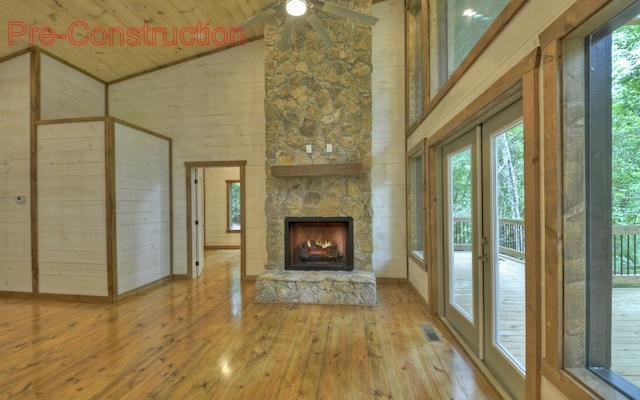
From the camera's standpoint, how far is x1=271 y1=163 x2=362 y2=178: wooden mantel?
3900 millimetres

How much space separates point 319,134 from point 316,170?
0.59 metres

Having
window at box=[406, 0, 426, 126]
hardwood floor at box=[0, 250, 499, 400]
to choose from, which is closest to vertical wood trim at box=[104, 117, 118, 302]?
hardwood floor at box=[0, 250, 499, 400]

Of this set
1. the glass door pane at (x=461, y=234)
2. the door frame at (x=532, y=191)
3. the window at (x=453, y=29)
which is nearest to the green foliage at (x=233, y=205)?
the window at (x=453, y=29)

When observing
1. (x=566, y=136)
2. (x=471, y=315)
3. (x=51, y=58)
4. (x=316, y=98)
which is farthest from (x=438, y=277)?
(x=51, y=58)

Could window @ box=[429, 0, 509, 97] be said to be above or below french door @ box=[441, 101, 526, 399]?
above

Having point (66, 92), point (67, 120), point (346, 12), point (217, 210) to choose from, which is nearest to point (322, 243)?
point (346, 12)

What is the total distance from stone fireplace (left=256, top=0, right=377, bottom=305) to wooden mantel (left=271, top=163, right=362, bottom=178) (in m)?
0.02

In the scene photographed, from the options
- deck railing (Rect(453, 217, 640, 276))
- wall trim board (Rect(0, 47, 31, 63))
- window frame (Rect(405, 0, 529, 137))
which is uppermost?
wall trim board (Rect(0, 47, 31, 63))

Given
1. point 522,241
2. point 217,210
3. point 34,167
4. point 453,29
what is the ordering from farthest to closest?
point 217,210 → point 34,167 → point 453,29 → point 522,241

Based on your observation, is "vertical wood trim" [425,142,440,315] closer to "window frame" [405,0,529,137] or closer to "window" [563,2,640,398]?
"window frame" [405,0,529,137]

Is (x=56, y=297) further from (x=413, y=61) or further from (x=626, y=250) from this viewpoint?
(x=413, y=61)

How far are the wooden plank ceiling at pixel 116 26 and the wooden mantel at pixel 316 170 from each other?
6.87 feet

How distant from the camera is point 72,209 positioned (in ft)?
13.1

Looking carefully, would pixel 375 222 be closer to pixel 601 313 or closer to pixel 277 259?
pixel 277 259
